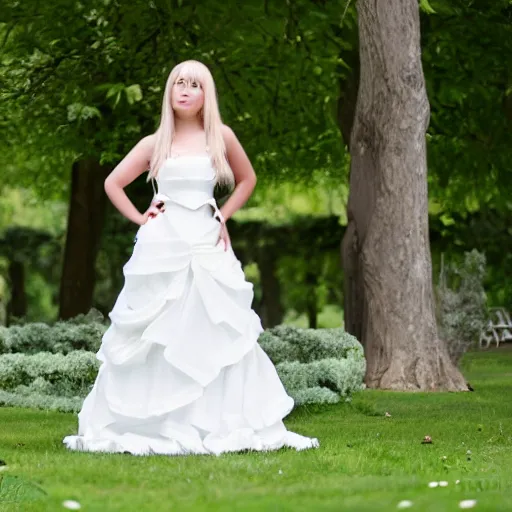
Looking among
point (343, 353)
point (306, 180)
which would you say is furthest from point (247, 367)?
point (306, 180)

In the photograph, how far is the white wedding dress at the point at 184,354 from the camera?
27.8 ft

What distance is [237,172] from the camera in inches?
364

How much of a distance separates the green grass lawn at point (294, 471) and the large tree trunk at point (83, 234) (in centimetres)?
1026

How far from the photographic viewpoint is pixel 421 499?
601cm

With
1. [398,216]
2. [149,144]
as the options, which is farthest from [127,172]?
[398,216]

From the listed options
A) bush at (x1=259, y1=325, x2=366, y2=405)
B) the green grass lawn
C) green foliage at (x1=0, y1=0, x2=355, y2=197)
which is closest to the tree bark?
green foliage at (x1=0, y1=0, x2=355, y2=197)

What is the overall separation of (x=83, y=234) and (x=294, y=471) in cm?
1507

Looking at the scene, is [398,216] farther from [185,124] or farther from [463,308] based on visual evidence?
[185,124]

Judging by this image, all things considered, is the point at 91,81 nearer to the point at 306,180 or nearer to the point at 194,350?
the point at 306,180

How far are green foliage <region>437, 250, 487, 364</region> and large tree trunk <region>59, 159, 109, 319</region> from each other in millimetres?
7067

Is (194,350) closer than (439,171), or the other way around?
(194,350)

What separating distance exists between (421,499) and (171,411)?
276cm

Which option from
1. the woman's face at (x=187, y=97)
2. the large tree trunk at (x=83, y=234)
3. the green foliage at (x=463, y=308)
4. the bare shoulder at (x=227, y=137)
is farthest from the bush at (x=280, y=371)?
the large tree trunk at (x=83, y=234)

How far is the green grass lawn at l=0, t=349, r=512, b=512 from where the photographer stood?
6.18m
